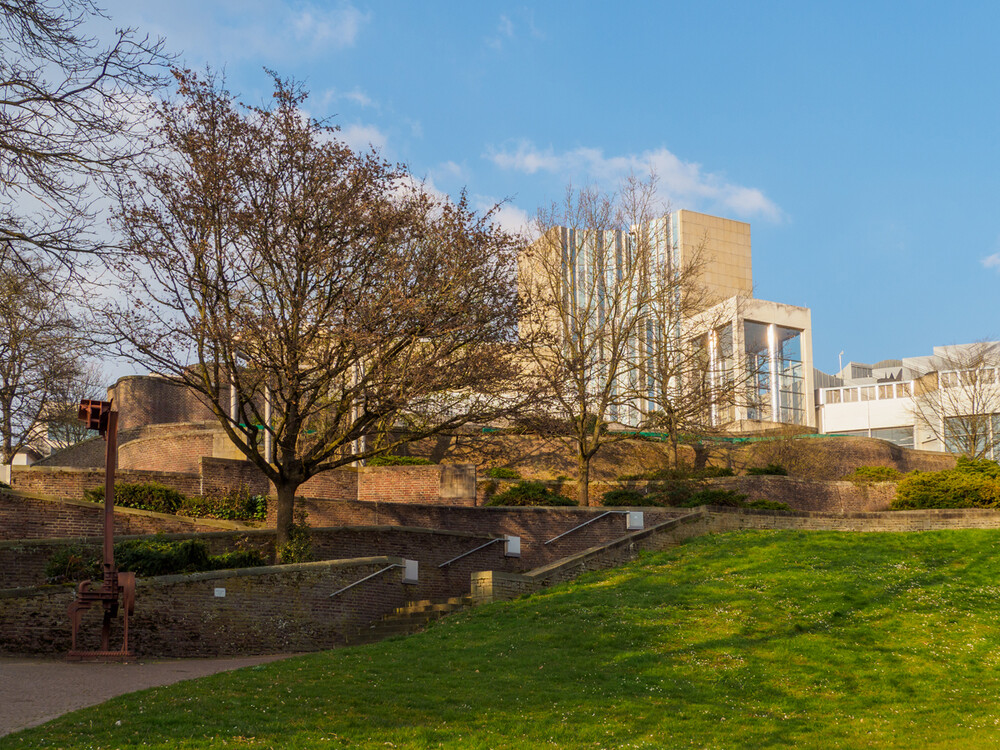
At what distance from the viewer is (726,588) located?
70.5 ft

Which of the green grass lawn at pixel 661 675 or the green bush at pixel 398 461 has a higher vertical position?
the green bush at pixel 398 461

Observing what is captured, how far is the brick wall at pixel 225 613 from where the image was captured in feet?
61.3

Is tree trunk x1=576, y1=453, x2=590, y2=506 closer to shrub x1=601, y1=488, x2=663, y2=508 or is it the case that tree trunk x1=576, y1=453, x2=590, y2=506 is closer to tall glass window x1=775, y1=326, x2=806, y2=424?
shrub x1=601, y1=488, x2=663, y2=508

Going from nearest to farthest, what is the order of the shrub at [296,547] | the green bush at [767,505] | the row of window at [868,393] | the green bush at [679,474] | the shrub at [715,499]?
the shrub at [296,547]
the shrub at [715,499]
the green bush at [767,505]
the green bush at [679,474]
the row of window at [868,393]

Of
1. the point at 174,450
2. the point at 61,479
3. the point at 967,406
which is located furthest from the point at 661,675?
the point at 967,406

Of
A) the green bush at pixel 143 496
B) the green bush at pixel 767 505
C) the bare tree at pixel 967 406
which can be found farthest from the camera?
the bare tree at pixel 967 406

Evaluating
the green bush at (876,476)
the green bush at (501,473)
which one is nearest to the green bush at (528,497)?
the green bush at (501,473)

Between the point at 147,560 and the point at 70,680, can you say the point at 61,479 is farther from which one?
the point at 70,680

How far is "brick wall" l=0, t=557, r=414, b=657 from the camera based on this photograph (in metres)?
18.7

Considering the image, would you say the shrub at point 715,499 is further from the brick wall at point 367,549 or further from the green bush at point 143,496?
the green bush at point 143,496

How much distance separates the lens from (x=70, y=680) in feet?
50.2

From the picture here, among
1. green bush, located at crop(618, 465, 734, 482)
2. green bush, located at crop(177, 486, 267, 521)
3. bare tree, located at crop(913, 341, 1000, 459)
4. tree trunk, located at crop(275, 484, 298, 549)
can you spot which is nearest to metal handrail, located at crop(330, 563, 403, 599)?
tree trunk, located at crop(275, 484, 298, 549)

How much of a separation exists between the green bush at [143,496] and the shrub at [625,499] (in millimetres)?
12657

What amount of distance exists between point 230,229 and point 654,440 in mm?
21907
